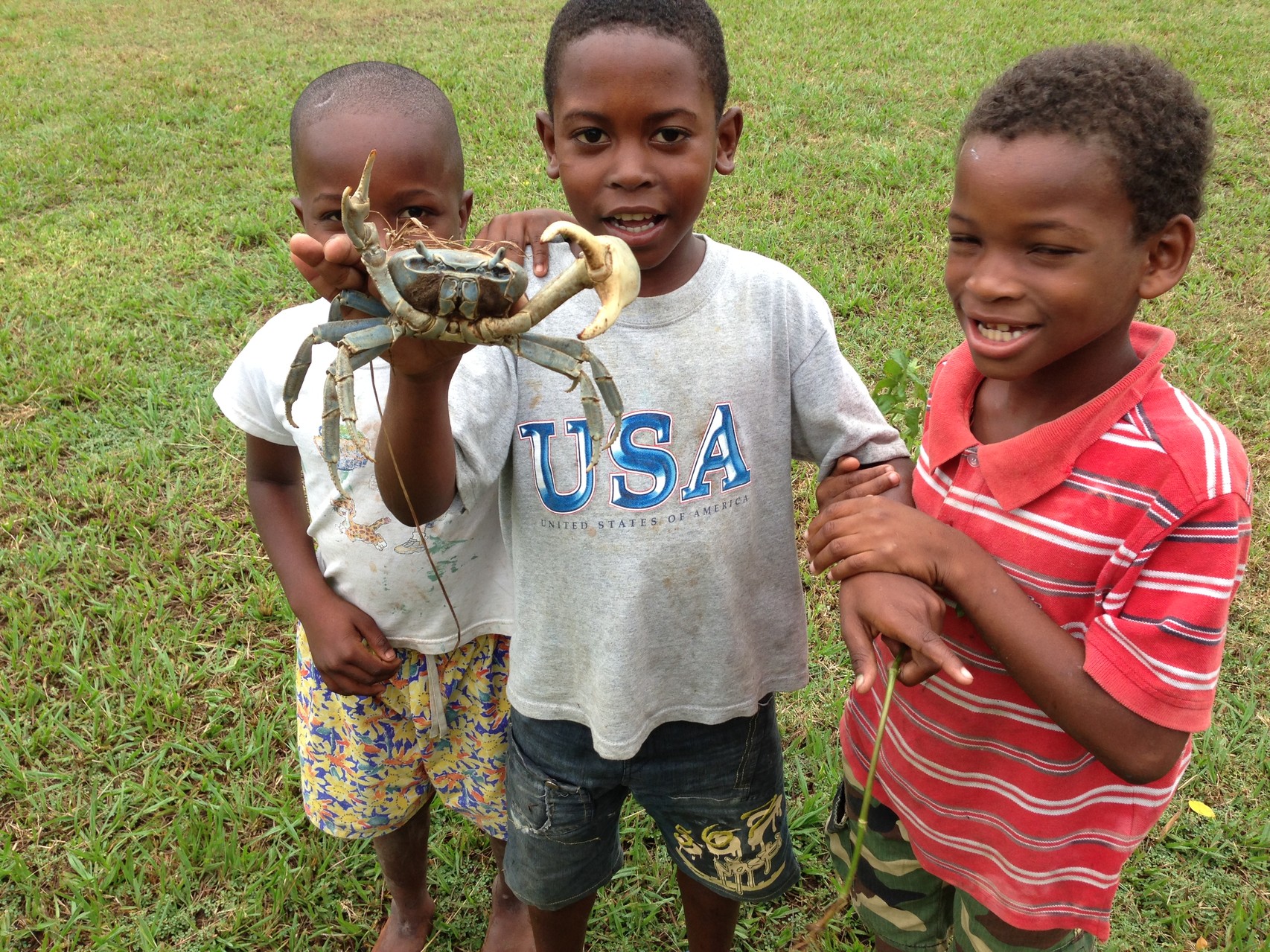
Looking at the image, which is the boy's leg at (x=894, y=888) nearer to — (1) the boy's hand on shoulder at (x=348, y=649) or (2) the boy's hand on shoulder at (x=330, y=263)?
(1) the boy's hand on shoulder at (x=348, y=649)

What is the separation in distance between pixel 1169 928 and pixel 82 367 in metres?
5.13

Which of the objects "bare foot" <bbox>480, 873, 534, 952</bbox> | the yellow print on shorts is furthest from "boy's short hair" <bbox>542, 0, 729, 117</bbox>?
"bare foot" <bbox>480, 873, 534, 952</bbox>

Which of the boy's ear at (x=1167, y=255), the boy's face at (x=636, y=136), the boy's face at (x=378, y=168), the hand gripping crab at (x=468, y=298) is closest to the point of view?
the hand gripping crab at (x=468, y=298)

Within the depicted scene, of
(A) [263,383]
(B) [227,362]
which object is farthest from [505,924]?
(B) [227,362]

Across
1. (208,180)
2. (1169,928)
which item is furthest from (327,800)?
(208,180)

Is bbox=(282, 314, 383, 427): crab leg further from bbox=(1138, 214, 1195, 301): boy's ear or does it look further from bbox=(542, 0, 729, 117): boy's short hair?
bbox=(1138, 214, 1195, 301): boy's ear

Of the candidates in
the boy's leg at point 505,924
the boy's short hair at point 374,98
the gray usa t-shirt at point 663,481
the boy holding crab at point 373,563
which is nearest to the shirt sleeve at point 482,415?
the gray usa t-shirt at point 663,481

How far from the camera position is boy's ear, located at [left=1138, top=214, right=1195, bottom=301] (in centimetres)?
153

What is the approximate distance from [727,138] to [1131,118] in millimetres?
768

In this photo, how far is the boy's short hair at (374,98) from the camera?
2006 millimetres

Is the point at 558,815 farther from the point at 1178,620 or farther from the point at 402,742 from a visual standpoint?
the point at 1178,620

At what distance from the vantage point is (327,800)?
2.34 metres

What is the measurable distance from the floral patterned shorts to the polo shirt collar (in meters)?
1.21

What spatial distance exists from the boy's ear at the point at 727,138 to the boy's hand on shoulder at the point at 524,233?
1.09 feet
